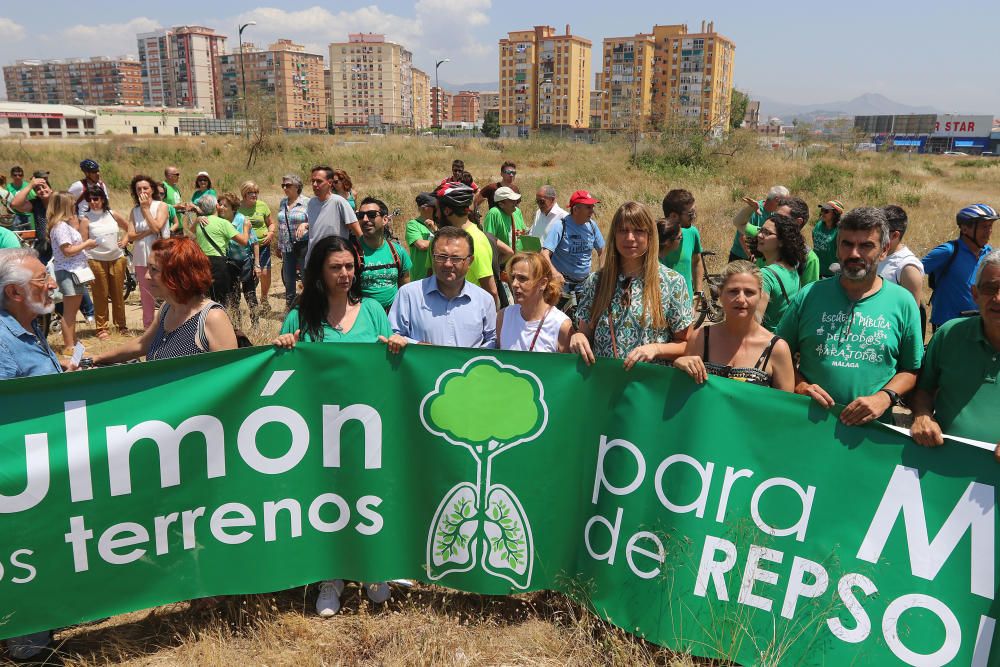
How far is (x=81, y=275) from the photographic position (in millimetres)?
7559

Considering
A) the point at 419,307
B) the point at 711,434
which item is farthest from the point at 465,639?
the point at 419,307

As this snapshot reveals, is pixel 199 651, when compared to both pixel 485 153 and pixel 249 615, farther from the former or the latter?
pixel 485 153

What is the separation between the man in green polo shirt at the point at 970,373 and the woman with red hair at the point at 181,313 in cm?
310

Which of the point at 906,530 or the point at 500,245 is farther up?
the point at 500,245

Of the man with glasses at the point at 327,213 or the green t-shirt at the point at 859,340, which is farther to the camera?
the man with glasses at the point at 327,213

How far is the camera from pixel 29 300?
3.13 metres

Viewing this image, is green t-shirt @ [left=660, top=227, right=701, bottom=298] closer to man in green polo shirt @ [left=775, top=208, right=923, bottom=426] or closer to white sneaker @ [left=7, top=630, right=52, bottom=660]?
man in green polo shirt @ [left=775, top=208, right=923, bottom=426]

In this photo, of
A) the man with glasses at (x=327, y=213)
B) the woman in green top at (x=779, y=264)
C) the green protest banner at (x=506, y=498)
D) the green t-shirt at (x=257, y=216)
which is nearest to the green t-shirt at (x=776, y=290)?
the woman in green top at (x=779, y=264)

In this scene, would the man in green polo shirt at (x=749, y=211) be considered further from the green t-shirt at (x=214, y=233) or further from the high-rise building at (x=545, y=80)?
the high-rise building at (x=545, y=80)

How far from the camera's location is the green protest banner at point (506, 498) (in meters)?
2.73

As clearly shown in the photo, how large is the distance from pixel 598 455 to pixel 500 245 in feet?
15.9

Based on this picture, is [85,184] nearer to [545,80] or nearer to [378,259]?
[378,259]

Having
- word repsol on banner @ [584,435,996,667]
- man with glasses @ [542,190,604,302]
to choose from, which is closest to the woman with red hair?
word repsol on banner @ [584,435,996,667]

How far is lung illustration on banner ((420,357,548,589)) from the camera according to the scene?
327cm
